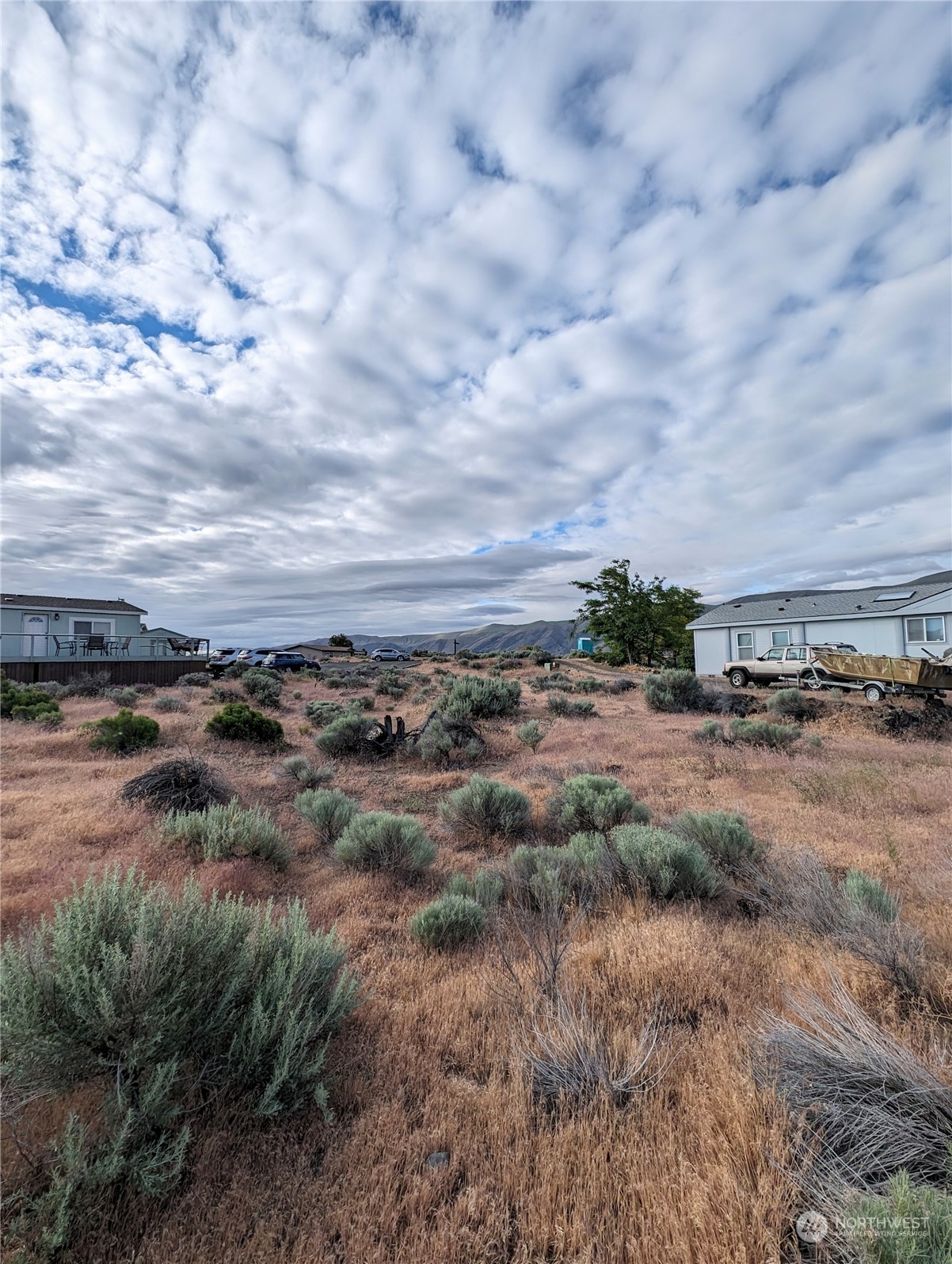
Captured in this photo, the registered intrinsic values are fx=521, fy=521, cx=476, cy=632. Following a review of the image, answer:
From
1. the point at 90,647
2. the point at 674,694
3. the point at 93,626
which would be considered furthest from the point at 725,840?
the point at 93,626

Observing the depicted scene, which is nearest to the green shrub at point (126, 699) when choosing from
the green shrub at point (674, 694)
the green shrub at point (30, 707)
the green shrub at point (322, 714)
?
the green shrub at point (30, 707)

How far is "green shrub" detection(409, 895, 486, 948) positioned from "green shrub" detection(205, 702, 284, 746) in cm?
821

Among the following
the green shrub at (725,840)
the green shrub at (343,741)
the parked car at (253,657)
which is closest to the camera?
the green shrub at (725,840)

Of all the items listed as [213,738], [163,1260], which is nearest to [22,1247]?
[163,1260]

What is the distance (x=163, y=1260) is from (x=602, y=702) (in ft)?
57.0

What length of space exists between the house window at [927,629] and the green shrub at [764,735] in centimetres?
1664

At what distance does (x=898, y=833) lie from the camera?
5227mm

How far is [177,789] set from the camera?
20.4ft

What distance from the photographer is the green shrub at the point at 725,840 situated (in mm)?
4598

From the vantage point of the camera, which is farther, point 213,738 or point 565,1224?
point 213,738

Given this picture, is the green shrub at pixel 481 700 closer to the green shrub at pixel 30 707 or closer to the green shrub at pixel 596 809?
the green shrub at pixel 596 809

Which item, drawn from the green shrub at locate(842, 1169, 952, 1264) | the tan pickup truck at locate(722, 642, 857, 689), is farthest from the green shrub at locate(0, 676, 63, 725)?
the tan pickup truck at locate(722, 642, 857, 689)

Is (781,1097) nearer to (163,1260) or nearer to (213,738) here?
(163,1260)

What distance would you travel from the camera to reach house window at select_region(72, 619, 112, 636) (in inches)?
1230
